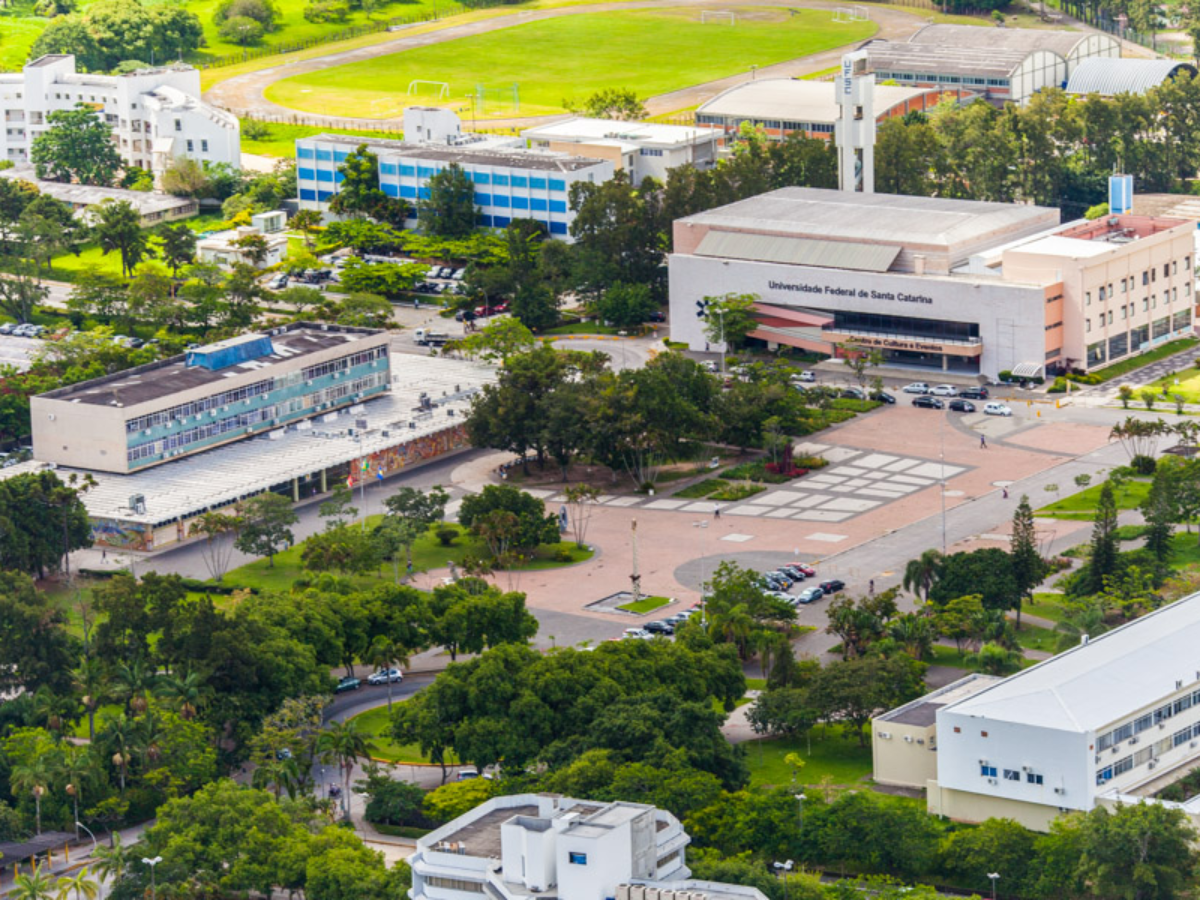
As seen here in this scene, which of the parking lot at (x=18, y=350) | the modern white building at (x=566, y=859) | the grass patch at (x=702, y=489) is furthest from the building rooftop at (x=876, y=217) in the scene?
the modern white building at (x=566, y=859)

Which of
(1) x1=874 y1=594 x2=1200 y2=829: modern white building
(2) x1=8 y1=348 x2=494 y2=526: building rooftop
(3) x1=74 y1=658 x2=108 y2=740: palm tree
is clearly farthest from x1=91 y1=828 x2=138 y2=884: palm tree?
(2) x1=8 y1=348 x2=494 y2=526: building rooftop

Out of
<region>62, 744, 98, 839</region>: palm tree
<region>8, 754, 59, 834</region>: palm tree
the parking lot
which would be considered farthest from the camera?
the parking lot

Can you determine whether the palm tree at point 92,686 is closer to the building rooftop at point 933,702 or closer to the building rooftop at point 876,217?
Answer: the building rooftop at point 933,702

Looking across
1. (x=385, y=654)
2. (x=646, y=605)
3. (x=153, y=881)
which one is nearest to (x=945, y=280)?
(x=646, y=605)

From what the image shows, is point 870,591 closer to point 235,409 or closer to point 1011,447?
point 1011,447

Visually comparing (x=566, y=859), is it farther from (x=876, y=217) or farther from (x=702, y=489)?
(x=876, y=217)

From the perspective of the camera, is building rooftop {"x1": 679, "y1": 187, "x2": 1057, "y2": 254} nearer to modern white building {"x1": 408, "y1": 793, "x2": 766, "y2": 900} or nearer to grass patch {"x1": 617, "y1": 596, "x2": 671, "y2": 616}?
Answer: grass patch {"x1": 617, "y1": 596, "x2": 671, "y2": 616}

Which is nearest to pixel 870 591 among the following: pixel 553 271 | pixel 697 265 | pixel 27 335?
pixel 697 265
